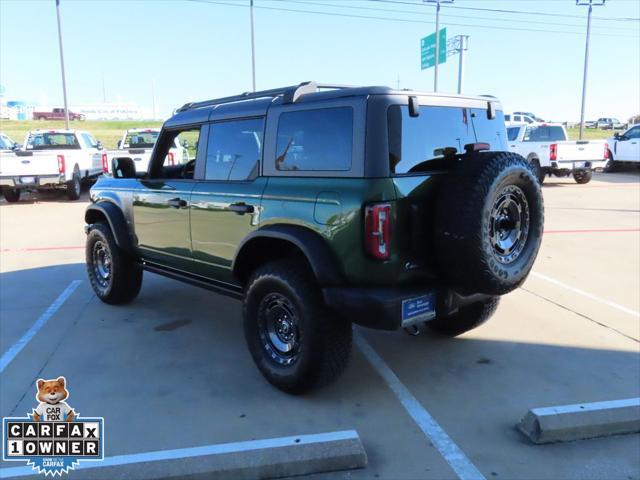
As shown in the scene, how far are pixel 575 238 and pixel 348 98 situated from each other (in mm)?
6715

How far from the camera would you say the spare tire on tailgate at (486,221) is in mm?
3053

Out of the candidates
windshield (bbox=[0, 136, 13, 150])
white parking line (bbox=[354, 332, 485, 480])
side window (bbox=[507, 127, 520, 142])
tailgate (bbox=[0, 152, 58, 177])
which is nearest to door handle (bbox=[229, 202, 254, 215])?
white parking line (bbox=[354, 332, 485, 480])

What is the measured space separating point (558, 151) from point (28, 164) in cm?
1431

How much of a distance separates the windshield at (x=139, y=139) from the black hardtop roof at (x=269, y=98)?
1081 cm

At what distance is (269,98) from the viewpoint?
3852mm

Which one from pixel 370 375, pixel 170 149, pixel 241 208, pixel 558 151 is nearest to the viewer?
pixel 241 208

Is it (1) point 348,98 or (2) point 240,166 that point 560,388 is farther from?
(2) point 240,166

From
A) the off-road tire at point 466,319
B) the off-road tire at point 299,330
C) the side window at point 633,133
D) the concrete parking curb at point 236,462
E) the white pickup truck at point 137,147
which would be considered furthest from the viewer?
the side window at point 633,133

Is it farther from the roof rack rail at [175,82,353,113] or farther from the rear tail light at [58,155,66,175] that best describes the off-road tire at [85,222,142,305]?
the rear tail light at [58,155,66,175]

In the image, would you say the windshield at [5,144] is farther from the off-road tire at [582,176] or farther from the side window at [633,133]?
the side window at [633,133]

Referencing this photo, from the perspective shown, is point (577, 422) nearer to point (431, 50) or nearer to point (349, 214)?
point (349, 214)

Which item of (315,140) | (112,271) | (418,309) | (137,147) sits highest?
(315,140)

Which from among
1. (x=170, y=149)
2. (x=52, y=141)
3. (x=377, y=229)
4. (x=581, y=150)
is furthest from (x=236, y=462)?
(x=581, y=150)

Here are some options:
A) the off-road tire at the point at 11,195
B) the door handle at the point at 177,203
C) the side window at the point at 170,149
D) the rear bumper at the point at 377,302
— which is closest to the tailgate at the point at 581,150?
the side window at the point at 170,149
